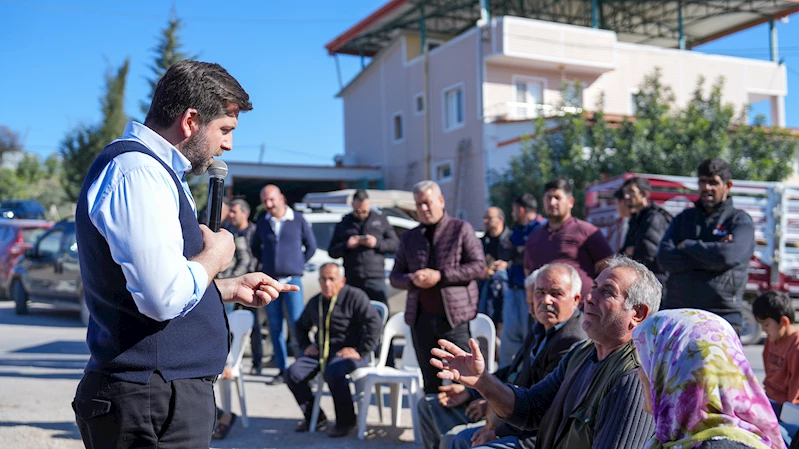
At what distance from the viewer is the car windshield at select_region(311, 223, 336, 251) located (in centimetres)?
1020

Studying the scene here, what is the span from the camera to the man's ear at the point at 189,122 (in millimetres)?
2359

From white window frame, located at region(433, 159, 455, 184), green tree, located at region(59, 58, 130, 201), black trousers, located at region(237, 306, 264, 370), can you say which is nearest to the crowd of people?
black trousers, located at region(237, 306, 264, 370)

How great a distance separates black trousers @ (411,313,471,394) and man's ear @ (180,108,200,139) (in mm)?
3755

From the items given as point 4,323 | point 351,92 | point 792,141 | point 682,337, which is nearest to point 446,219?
point 682,337

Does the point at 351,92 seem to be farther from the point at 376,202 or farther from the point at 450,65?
the point at 376,202

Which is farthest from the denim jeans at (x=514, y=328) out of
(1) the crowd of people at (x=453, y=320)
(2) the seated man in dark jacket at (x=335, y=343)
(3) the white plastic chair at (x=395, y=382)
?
(2) the seated man in dark jacket at (x=335, y=343)

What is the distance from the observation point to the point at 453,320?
19.1ft

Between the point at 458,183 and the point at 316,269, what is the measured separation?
1669 cm

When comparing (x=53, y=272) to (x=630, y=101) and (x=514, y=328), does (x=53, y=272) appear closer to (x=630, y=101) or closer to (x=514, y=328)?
(x=514, y=328)

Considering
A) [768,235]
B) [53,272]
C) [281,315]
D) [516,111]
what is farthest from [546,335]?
[516,111]

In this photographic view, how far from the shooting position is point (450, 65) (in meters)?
26.2

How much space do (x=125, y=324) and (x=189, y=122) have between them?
633mm

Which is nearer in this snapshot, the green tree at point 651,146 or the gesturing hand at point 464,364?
the gesturing hand at point 464,364

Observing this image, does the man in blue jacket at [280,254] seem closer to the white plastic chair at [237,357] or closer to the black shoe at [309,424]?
the white plastic chair at [237,357]
